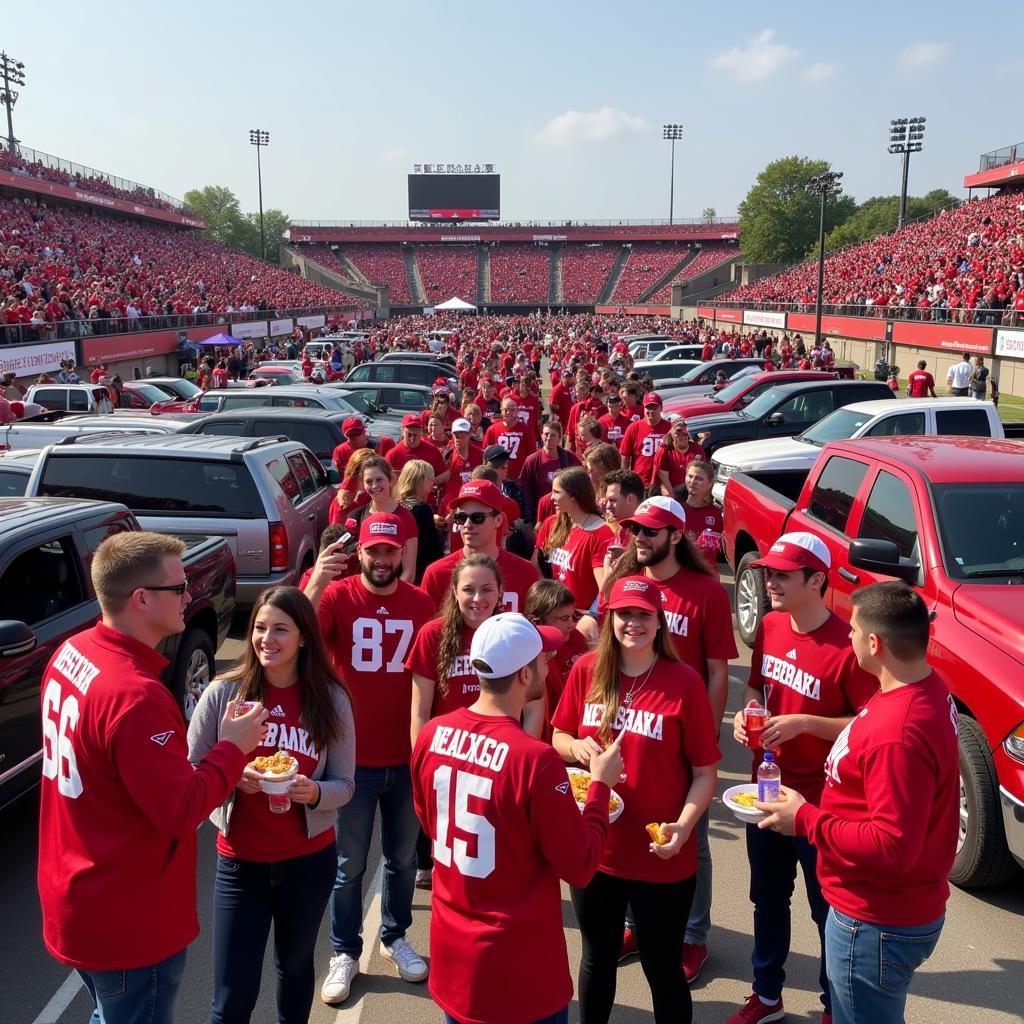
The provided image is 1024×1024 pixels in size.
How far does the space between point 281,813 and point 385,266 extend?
96.0 meters

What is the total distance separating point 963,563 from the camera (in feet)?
17.3

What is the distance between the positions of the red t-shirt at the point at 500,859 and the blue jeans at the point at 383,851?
1.31 m

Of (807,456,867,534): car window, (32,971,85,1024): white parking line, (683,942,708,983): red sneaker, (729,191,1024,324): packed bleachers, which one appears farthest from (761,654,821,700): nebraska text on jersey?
(729,191,1024,324): packed bleachers

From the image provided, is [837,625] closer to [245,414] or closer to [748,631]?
[748,631]

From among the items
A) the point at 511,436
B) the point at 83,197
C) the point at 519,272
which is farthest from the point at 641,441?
the point at 519,272

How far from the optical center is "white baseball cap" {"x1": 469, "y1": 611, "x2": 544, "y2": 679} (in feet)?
8.50

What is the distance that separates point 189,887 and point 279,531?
5.44 metres

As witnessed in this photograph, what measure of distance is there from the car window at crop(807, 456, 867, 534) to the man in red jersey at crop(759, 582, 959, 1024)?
3.85 meters

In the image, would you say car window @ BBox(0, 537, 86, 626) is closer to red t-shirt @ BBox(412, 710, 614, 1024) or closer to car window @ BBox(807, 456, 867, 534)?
red t-shirt @ BBox(412, 710, 614, 1024)

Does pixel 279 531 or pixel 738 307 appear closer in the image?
pixel 279 531

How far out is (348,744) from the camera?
3521 mm

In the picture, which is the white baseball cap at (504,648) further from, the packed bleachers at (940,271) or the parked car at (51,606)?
the packed bleachers at (940,271)

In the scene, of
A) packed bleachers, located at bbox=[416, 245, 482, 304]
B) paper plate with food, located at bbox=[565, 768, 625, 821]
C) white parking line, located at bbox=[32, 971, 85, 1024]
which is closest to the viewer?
paper plate with food, located at bbox=[565, 768, 625, 821]

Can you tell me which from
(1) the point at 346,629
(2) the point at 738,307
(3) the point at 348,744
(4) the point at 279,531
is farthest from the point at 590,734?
(2) the point at 738,307
